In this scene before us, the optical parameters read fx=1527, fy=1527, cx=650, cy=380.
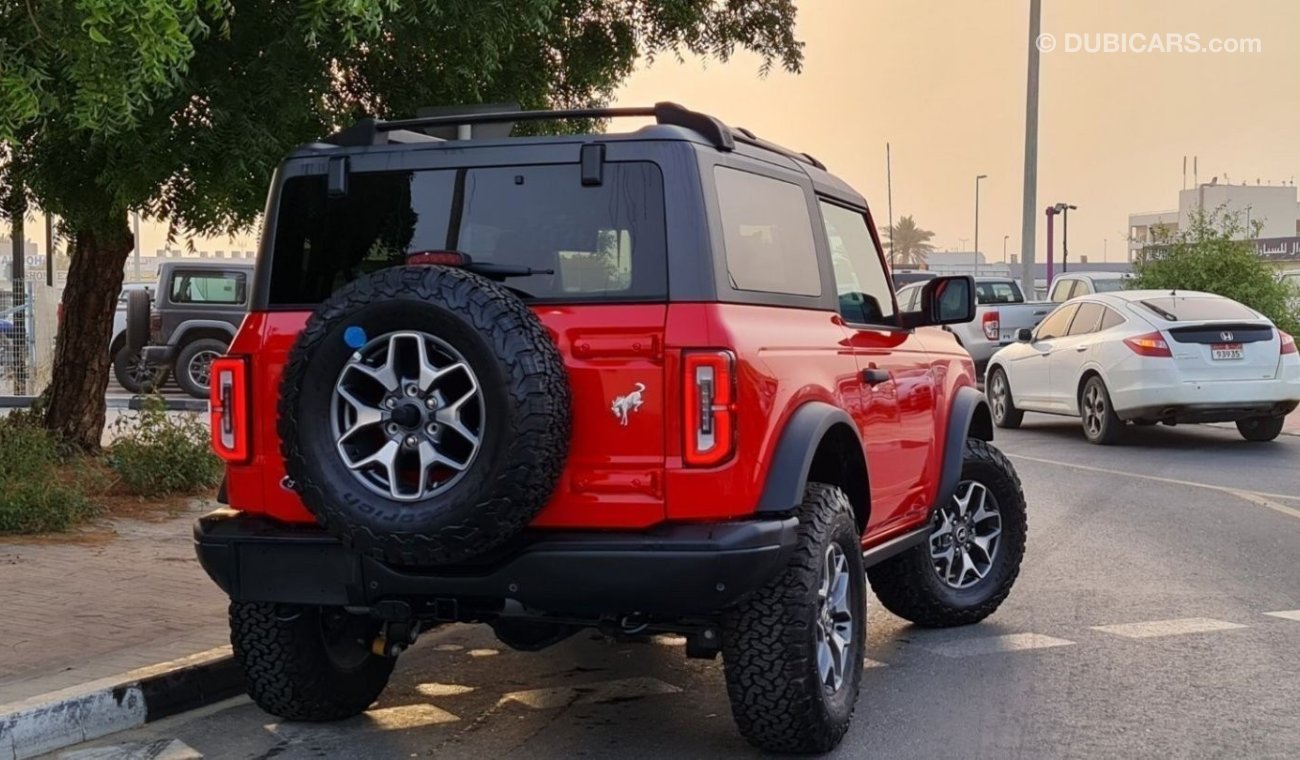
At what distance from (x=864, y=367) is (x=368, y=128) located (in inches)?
77.7

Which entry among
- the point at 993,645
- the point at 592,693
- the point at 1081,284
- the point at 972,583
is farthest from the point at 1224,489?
the point at 1081,284

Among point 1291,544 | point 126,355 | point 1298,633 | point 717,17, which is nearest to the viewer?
point 1298,633

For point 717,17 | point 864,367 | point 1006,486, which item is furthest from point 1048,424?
point 864,367

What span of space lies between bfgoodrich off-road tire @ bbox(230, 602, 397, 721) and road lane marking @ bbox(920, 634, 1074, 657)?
2550 millimetres

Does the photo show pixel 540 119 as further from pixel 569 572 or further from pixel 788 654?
pixel 788 654

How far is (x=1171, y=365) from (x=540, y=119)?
35.8ft

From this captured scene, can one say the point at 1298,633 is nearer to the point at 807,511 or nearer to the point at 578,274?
the point at 807,511

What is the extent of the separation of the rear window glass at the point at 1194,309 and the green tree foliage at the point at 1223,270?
9334 millimetres

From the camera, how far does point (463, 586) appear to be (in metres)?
4.58

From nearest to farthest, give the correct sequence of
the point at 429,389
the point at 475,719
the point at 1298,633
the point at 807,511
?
the point at 429,389 → the point at 807,511 → the point at 475,719 → the point at 1298,633

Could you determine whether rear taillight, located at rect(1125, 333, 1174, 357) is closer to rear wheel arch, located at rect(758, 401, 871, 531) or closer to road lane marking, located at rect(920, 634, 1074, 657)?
road lane marking, located at rect(920, 634, 1074, 657)

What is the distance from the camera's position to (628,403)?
177 inches

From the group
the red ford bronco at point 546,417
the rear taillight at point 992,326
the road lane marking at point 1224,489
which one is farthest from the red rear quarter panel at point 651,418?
the rear taillight at point 992,326

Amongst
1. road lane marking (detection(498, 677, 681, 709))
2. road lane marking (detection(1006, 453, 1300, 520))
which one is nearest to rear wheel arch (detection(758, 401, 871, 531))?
road lane marking (detection(498, 677, 681, 709))
